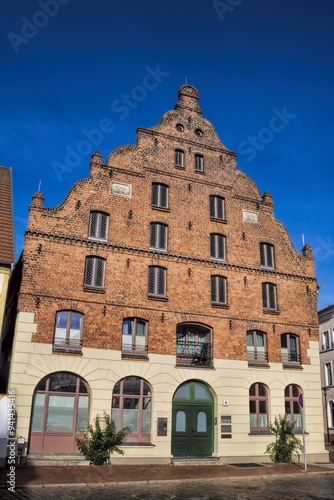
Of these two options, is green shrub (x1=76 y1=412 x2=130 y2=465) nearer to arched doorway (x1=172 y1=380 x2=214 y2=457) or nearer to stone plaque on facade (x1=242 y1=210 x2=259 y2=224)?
arched doorway (x1=172 y1=380 x2=214 y2=457)

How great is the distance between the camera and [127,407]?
19922mm

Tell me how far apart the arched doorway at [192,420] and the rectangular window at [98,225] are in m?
8.01

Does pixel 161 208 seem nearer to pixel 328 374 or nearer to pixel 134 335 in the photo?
pixel 134 335

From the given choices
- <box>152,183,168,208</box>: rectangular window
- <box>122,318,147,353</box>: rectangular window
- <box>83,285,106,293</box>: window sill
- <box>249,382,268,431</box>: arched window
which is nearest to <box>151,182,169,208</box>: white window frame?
<box>152,183,168,208</box>: rectangular window

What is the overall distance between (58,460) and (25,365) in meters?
3.84

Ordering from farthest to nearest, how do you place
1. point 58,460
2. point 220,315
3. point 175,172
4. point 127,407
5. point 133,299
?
point 175,172
point 220,315
point 133,299
point 127,407
point 58,460

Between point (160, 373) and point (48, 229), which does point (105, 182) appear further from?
point (160, 373)

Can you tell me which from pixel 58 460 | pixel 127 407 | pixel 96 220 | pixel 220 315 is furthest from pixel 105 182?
pixel 58 460

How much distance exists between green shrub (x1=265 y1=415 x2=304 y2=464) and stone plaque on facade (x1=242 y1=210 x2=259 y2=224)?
408 inches

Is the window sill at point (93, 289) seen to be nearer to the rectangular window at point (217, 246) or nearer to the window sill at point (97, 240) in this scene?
the window sill at point (97, 240)

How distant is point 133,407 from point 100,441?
2194mm

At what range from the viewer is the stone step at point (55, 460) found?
17266 millimetres

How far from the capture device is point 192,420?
21.1 meters

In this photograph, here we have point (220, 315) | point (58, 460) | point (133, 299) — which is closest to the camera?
point (58, 460)
